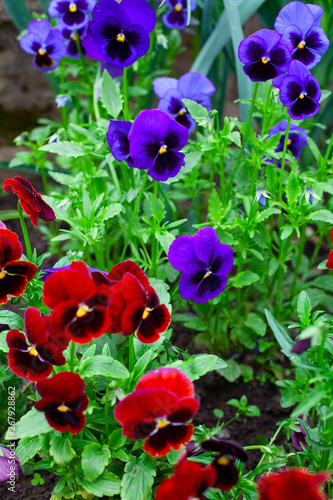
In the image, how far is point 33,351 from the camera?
1055mm

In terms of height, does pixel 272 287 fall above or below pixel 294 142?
below

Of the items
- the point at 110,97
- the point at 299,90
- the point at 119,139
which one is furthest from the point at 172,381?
the point at 110,97

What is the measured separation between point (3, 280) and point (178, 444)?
20.2 inches

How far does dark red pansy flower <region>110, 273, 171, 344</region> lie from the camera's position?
101cm

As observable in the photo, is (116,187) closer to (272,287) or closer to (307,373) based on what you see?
(272,287)

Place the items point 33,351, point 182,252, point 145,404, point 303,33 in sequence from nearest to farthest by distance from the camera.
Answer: point 145,404
point 33,351
point 182,252
point 303,33

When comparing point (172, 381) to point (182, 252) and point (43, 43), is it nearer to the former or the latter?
point (182, 252)

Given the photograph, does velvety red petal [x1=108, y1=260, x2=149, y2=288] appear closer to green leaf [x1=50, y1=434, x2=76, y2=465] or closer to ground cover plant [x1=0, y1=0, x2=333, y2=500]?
ground cover plant [x1=0, y1=0, x2=333, y2=500]

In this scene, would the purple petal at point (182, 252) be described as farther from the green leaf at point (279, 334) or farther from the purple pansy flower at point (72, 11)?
the purple pansy flower at point (72, 11)

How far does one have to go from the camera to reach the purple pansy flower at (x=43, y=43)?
193 cm

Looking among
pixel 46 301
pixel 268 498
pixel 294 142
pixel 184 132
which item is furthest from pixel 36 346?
pixel 294 142

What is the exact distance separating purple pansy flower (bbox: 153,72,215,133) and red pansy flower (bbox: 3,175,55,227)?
0.58 metres

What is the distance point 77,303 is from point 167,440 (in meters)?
0.31

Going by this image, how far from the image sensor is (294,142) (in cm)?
183
